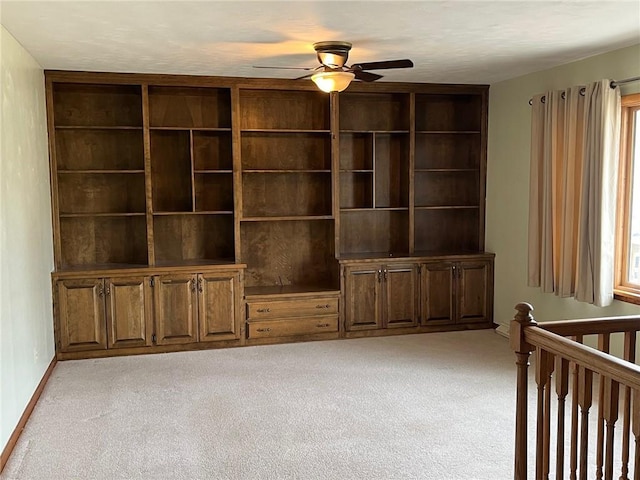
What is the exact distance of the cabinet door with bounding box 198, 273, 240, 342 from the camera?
5457 millimetres

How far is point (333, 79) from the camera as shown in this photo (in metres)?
4.11

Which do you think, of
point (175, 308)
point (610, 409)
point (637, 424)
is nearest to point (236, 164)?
point (175, 308)

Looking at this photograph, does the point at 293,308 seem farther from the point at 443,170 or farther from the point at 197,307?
the point at 443,170

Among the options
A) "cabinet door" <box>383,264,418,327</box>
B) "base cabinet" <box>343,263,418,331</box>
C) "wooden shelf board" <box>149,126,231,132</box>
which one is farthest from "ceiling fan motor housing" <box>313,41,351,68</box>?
"cabinet door" <box>383,264,418,327</box>

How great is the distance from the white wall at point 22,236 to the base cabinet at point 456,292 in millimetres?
3372

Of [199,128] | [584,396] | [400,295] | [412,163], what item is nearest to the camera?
[584,396]

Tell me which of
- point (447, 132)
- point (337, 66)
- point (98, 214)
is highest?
point (337, 66)

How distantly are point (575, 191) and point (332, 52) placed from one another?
2172mm

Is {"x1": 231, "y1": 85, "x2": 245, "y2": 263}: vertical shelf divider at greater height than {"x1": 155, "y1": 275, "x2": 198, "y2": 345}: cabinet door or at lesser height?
greater

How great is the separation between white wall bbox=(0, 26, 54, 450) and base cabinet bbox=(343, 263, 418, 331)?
264 centimetres

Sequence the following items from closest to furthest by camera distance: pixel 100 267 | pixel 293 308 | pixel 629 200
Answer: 1. pixel 629 200
2. pixel 100 267
3. pixel 293 308

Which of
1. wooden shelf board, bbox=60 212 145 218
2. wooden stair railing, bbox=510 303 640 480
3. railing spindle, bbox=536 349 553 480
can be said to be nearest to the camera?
wooden stair railing, bbox=510 303 640 480

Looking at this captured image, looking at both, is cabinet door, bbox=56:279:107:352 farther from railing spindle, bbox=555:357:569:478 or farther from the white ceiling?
railing spindle, bbox=555:357:569:478

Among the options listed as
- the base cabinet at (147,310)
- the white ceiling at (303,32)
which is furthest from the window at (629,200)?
the base cabinet at (147,310)
